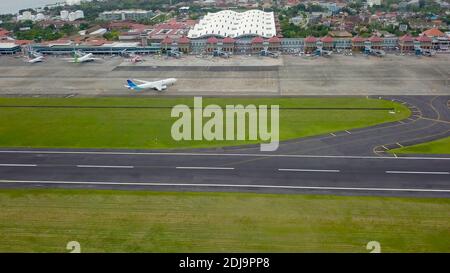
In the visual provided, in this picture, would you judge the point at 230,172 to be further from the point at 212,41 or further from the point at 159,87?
the point at 212,41

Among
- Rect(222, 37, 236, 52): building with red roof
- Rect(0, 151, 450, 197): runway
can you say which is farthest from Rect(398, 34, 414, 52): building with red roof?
Rect(0, 151, 450, 197): runway

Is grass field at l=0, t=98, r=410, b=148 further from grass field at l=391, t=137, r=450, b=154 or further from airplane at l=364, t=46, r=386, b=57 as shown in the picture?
airplane at l=364, t=46, r=386, b=57

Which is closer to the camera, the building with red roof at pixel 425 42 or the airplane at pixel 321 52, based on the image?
the airplane at pixel 321 52

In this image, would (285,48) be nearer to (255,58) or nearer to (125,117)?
(255,58)

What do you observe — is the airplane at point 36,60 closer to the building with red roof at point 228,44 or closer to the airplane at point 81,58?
the airplane at point 81,58

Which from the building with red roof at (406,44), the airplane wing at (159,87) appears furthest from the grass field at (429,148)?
the building with red roof at (406,44)

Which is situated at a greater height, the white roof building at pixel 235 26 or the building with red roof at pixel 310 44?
the white roof building at pixel 235 26
